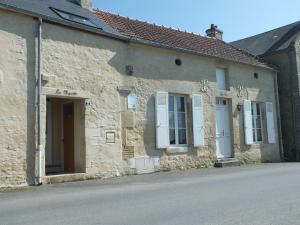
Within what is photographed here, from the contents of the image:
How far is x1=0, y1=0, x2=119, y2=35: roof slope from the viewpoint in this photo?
32.6 ft

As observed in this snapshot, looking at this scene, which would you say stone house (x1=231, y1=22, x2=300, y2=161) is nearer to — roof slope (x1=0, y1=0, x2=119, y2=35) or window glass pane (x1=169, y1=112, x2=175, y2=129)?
window glass pane (x1=169, y1=112, x2=175, y2=129)

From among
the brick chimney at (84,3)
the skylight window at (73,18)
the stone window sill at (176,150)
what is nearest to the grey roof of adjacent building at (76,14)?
the skylight window at (73,18)

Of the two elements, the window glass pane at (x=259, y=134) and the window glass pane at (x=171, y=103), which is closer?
the window glass pane at (x=171, y=103)

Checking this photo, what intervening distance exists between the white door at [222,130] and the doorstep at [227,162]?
0.85 ft

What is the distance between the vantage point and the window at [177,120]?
13117 mm

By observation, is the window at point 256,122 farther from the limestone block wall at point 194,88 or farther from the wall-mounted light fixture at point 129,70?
the wall-mounted light fixture at point 129,70

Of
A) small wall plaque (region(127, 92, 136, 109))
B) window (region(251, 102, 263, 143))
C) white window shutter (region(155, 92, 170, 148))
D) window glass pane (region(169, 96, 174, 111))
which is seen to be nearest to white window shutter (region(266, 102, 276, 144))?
window (region(251, 102, 263, 143))

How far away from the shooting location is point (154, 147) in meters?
12.4

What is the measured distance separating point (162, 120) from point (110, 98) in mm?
1992

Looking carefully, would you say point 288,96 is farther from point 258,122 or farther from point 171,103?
point 171,103

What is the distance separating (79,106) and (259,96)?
8658 millimetres

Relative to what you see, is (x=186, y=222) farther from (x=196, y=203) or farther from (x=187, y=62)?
(x=187, y=62)

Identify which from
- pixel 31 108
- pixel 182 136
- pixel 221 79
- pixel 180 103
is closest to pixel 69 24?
pixel 31 108

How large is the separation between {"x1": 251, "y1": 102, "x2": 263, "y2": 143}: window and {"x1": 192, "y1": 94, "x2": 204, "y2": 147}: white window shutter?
357 centimetres
